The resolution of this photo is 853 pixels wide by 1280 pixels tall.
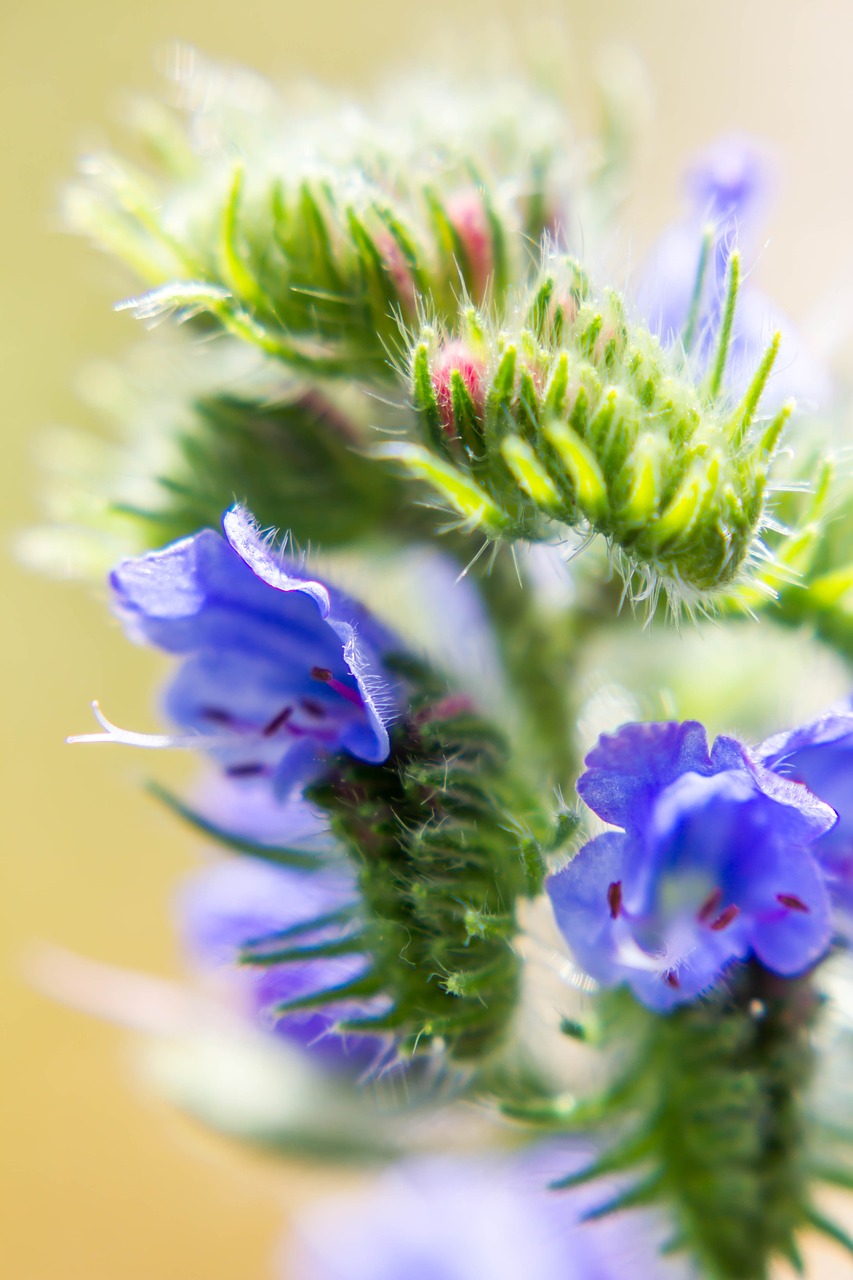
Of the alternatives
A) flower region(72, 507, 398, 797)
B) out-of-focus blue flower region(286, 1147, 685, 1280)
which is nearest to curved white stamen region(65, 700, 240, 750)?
flower region(72, 507, 398, 797)

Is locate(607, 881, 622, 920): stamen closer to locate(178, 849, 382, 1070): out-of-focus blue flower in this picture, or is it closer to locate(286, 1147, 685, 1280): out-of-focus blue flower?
locate(178, 849, 382, 1070): out-of-focus blue flower

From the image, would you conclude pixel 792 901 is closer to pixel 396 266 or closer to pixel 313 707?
pixel 313 707

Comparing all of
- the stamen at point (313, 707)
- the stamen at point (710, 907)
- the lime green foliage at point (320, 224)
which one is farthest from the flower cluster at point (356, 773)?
the lime green foliage at point (320, 224)

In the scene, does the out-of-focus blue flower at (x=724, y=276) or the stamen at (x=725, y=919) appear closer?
the stamen at (x=725, y=919)

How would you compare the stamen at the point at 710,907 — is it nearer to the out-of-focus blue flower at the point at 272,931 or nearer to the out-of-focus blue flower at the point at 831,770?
the out-of-focus blue flower at the point at 831,770

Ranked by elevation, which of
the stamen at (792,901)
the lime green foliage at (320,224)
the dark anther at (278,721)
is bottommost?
the dark anther at (278,721)

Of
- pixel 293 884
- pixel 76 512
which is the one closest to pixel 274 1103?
pixel 293 884
